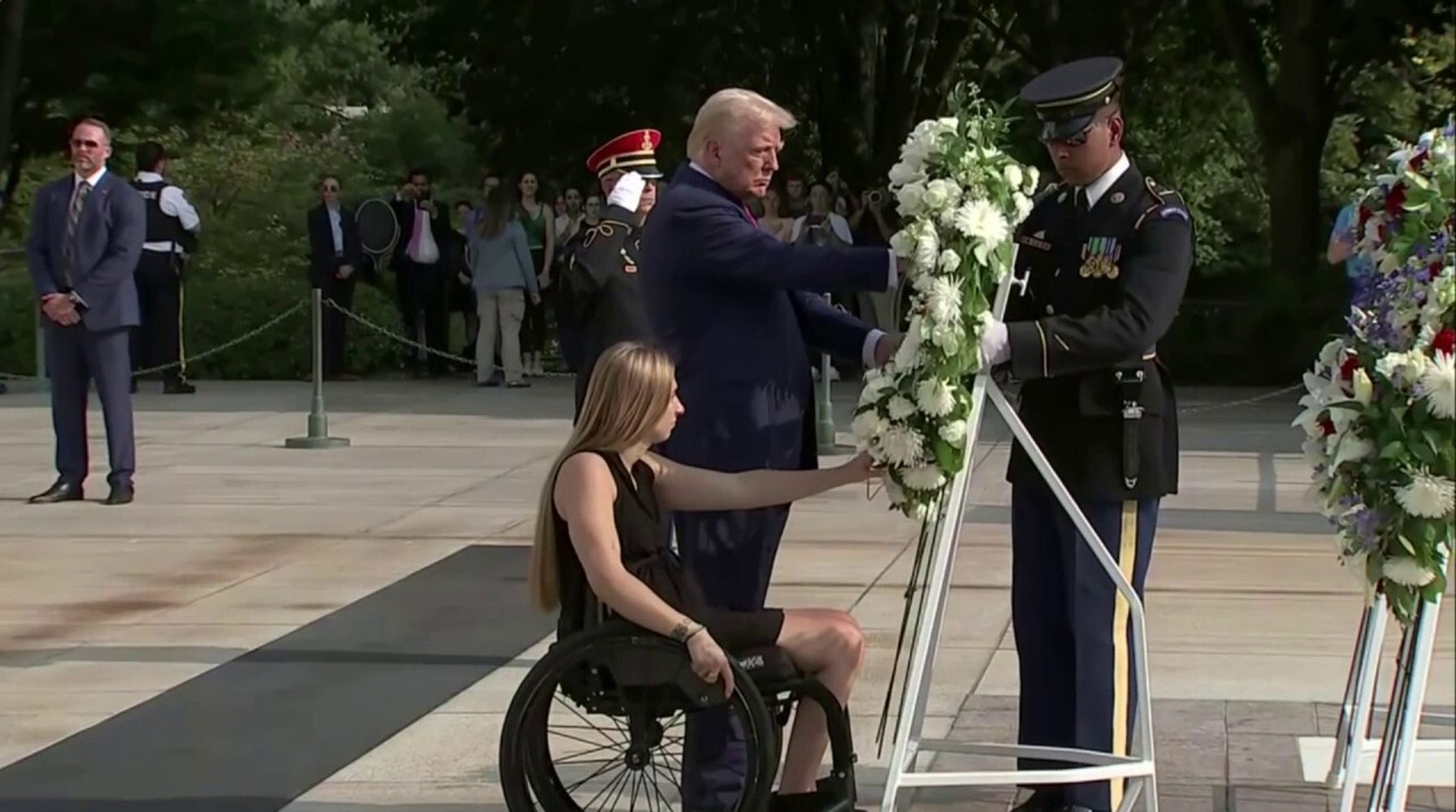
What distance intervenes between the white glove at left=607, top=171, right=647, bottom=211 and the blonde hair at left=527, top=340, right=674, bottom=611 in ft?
9.76

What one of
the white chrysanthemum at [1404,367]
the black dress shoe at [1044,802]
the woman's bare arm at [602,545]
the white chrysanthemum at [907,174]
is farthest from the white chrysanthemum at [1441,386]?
the woman's bare arm at [602,545]

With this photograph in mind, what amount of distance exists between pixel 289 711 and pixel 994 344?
3067mm

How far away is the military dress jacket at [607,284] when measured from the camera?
807 cm

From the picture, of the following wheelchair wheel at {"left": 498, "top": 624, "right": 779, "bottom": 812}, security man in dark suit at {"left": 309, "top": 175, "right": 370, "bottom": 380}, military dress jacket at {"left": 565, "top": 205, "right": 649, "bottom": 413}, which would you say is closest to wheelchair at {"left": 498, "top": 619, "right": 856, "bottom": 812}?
wheelchair wheel at {"left": 498, "top": 624, "right": 779, "bottom": 812}

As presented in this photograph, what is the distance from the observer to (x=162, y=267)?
18453 mm

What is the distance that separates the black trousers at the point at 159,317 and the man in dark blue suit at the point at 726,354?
529 inches

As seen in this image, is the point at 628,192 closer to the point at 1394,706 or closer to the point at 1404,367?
the point at 1394,706

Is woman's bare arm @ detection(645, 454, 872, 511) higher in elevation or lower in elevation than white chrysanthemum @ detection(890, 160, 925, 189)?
lower

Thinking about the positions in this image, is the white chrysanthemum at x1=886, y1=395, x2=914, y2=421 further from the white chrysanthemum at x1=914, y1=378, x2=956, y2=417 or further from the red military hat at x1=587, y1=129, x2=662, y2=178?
the red military hat at x1=587, y1=129, x2=662, y2=178

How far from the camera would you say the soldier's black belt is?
527 centimetres

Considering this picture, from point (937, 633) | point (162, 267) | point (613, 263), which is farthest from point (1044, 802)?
point (162, 267)

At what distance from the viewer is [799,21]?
88.8 ft

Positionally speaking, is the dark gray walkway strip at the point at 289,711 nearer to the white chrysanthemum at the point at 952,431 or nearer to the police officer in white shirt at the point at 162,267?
the white chrysanthemum at the point at 952,431

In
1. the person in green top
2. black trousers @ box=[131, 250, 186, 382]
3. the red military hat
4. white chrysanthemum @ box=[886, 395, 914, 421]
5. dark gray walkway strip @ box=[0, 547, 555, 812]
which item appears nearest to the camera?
white chrysanthemum @ box=[886, 395, 914, 421]
